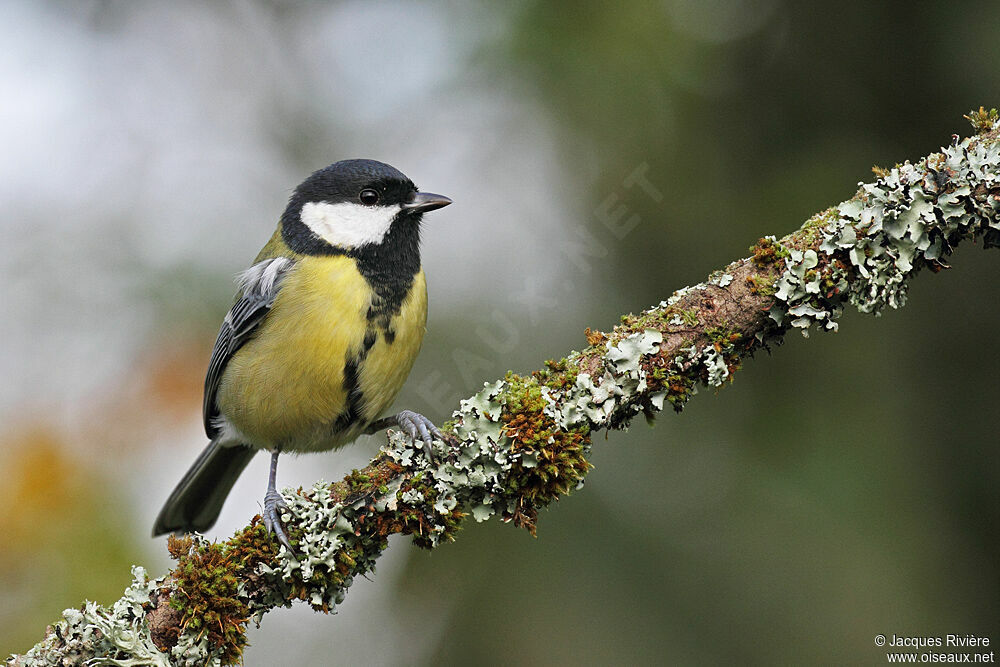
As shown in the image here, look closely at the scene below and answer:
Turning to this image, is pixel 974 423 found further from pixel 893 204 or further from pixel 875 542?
pixel 893 204

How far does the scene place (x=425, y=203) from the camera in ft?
11.6

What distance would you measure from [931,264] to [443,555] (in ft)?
10.3

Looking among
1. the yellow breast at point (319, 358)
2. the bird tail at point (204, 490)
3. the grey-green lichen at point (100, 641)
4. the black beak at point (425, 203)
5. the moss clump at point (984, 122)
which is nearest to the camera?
the grey-green lichen at point (100, 641)

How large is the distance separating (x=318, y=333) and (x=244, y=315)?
1.64ft

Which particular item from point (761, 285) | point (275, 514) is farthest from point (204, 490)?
point (761, 285)

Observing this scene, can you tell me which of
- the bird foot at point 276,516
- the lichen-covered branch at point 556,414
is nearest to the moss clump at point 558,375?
the lichen-covered branch at point 556,414

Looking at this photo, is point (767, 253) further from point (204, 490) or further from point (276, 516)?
point (204, 490)

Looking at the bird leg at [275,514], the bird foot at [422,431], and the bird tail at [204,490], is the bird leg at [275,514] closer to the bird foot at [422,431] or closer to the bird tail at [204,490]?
the bird foot at [422,431]

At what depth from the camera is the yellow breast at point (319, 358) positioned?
317 cm

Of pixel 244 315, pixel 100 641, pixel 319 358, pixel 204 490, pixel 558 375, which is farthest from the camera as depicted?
pixel 204 490

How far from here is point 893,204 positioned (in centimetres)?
219

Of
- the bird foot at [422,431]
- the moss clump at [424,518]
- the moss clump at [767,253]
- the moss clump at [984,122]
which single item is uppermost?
the moss clump at [984,122]

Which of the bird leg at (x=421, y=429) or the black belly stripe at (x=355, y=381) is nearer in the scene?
the bird leg at (x=421, y=429)

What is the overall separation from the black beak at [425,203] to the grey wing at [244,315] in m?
0.56
